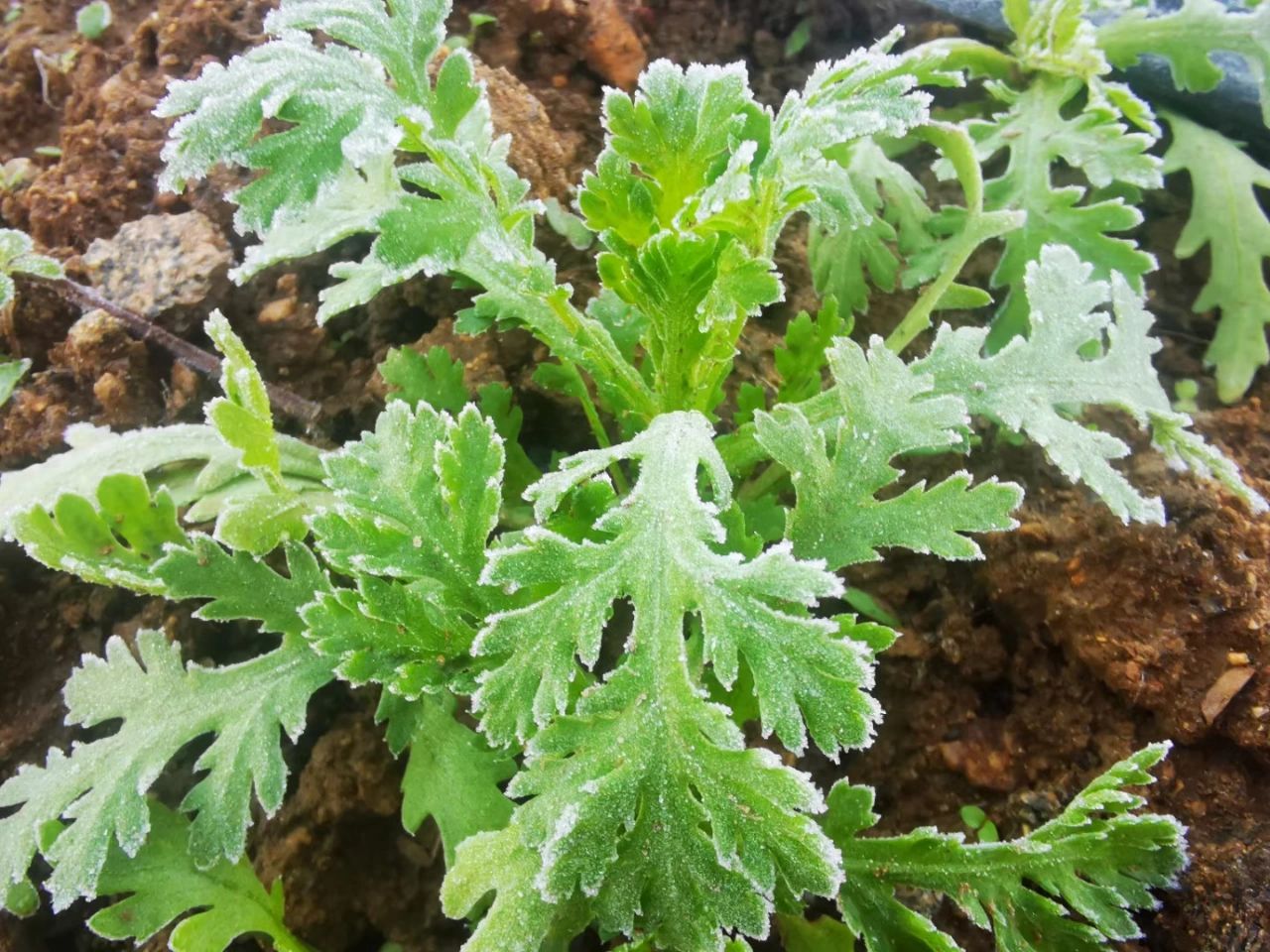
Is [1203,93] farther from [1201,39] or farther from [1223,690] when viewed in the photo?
[1223,690]

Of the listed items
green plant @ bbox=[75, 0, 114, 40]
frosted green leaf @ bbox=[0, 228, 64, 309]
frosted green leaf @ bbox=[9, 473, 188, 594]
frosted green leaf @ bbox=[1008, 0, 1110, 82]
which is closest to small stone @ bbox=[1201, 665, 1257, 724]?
frosted green leaf @ bbox=[1008, 0, 1110, 82]

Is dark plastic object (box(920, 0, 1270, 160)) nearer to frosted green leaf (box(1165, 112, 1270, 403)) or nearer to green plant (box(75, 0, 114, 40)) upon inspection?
frosted green leaf (box(1165, 112, 1270, 403))

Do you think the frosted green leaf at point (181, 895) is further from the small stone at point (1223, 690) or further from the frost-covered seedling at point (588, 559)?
the small stone at point (1223, 690)

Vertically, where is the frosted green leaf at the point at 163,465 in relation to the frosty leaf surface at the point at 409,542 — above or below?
below

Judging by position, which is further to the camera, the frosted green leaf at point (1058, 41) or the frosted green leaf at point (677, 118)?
the frosted green leaf at point (1058, 41)

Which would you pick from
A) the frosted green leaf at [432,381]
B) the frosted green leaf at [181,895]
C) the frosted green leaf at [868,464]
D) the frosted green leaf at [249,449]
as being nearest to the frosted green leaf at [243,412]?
the frosted green leaf at [249,449]

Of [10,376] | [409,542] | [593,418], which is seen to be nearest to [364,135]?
[409,542]

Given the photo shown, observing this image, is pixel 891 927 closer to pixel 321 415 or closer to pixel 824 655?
pixel 824 655
